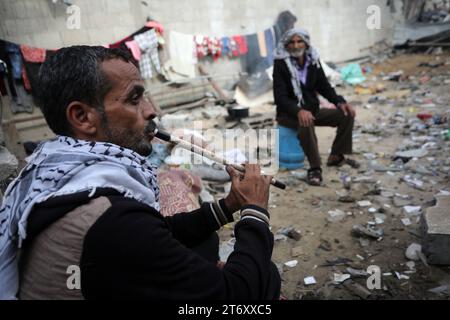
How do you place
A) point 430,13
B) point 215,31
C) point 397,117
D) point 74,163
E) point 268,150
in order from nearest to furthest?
point 74,163
point 268,150
point 397,117
point 215,31
point 430,13

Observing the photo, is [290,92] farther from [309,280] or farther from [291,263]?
[309,280]

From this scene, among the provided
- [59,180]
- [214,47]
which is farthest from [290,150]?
[214,47]

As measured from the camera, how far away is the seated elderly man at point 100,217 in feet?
3.36

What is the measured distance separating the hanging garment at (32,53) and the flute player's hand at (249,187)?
585 cm

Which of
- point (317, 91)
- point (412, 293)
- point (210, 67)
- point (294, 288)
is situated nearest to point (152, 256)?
point (294, 288)

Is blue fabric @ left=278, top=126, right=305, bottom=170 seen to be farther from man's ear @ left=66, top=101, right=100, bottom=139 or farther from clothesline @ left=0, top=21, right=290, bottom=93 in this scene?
clothesline @ left=0, top=21, right=290, bottom=93

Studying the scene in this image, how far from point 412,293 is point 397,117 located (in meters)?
4.96

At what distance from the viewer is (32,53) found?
20.1 feet

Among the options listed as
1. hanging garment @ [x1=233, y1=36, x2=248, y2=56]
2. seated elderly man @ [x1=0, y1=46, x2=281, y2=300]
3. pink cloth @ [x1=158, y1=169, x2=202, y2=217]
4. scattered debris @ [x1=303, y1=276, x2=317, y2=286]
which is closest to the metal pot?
hanging garment @ [x1=233, y1=36, x2=248, y2=56]

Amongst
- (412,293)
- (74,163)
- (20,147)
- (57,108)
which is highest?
(57,108)

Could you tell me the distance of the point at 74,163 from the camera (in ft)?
3.81

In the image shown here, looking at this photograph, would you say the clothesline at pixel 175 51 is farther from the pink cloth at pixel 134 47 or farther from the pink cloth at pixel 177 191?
the pink cloth at pixel 177 191

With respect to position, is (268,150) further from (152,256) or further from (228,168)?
(152,256)

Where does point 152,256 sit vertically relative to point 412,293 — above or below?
above
